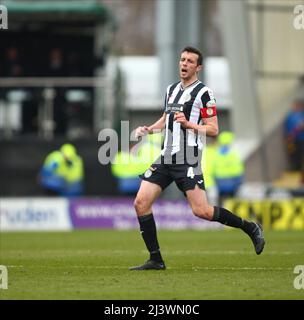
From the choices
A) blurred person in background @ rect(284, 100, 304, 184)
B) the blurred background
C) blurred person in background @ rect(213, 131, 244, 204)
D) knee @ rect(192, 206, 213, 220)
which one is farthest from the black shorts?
blurred person in background @ rect(284, 100, 304, 184)

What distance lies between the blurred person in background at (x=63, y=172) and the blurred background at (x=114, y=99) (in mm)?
29

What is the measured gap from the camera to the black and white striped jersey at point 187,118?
12.2m

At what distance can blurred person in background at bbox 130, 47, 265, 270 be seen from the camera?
1212 cm

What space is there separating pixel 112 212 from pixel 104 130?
2.03 m

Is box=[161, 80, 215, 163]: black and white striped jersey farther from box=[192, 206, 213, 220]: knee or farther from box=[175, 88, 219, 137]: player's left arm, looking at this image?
box=[192, 206, 213, 220]: knee

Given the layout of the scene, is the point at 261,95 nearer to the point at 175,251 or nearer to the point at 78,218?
the point at 78,218

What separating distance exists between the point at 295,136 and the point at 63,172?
33.6 ft

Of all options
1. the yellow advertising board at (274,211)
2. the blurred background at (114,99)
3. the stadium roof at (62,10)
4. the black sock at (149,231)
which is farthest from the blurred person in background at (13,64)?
the black sock at (149,231)

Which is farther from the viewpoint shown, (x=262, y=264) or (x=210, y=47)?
(x=210, y=47)

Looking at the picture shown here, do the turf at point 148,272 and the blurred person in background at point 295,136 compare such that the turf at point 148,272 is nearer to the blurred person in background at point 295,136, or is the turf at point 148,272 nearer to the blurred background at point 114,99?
the blurred background at point 114,99

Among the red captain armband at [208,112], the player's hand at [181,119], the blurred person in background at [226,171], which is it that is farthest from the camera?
the blurred person in background at [226,171]

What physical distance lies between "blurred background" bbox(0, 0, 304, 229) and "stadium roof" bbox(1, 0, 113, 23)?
39mm
